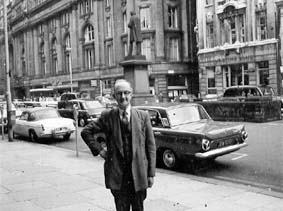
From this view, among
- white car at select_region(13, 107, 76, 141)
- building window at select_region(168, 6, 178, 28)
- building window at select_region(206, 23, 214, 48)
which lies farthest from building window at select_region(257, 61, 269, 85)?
white car at select_region(13, 107, 76, 141)

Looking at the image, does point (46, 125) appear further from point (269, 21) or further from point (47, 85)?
point (47, 85)

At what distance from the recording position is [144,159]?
164 inches

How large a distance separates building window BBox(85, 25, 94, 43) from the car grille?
46.3 m

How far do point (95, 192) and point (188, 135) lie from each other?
2.82 meters

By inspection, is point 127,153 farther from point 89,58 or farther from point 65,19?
point 65,19

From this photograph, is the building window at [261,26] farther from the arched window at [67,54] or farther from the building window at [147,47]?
the arched window at [67,54]

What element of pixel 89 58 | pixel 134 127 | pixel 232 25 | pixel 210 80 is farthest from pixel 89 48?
pixel 134 127

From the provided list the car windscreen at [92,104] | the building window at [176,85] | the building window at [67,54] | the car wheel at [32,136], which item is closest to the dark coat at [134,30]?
the car windscreen at [92,104]

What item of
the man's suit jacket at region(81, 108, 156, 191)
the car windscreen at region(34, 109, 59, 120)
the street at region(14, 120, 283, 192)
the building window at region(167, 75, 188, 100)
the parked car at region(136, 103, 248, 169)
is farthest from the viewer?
the building window at region(167, 75, 188, 100)

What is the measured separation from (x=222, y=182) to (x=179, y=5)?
40.7 meters

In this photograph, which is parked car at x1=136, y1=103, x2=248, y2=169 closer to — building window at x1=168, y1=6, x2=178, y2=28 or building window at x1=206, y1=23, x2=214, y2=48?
building window at x1=206, y1=23, x2=214, y2=48

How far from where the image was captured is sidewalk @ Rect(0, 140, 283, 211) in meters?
6.12

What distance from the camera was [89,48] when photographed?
179ft

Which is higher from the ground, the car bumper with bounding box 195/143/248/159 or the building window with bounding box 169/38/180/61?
the building window with bounding box 169/38/180/61
